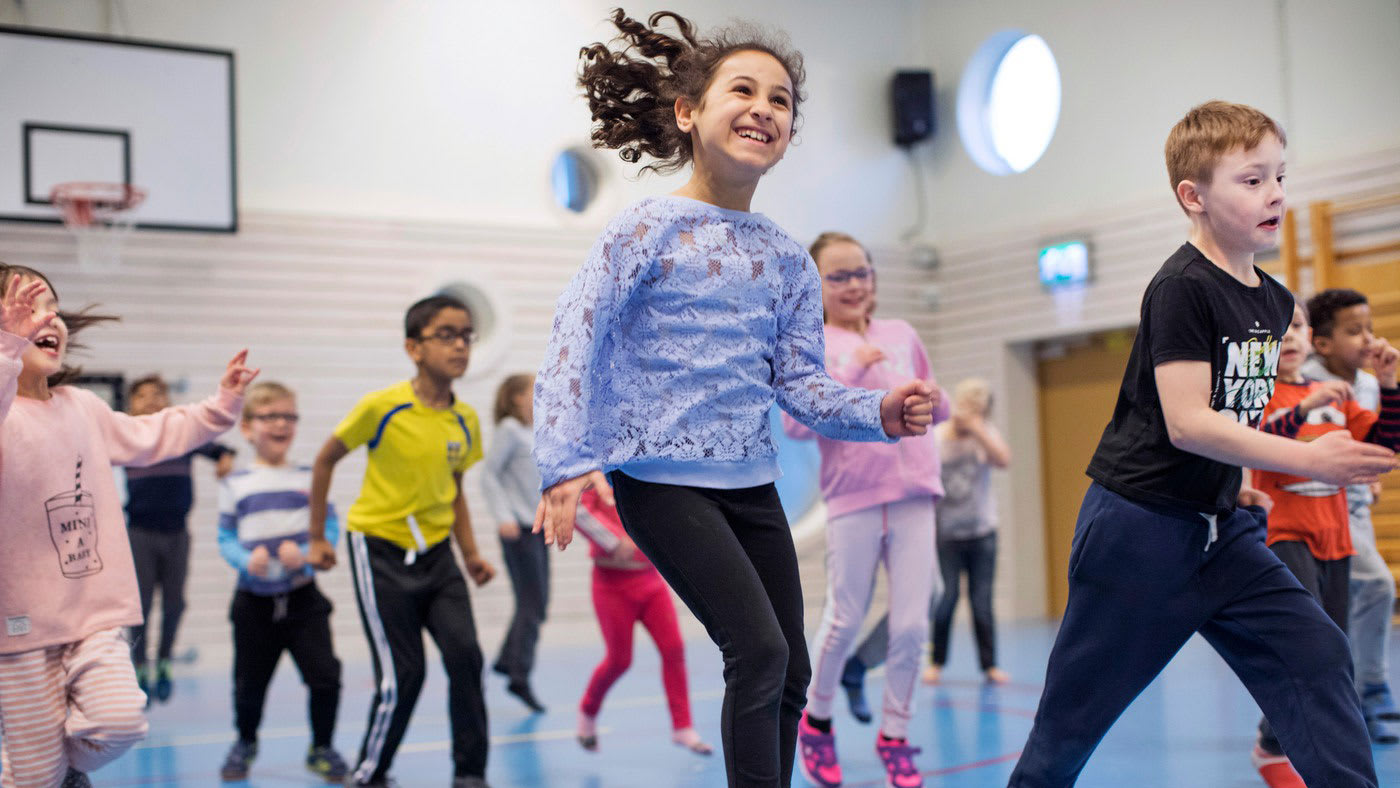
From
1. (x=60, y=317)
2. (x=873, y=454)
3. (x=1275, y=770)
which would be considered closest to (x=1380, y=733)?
(x=1275, y=770)

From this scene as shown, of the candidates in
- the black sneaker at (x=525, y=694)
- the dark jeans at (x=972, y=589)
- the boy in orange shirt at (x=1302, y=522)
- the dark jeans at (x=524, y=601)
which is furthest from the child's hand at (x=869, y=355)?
the dark jeans at (x=972, y=589)

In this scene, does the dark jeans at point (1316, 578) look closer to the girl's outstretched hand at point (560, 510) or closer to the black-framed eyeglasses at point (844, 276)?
the black-framed eyeglasses at point (844, 276)

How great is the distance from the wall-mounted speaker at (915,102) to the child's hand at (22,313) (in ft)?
31.4

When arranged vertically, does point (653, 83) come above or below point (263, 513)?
above

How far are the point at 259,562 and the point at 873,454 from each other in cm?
222

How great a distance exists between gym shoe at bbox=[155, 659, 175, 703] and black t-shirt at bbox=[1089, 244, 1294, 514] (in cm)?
559

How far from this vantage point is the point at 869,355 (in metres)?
3.72

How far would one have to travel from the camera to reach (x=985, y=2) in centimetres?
1115

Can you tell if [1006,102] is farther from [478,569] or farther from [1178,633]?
[1178,633]

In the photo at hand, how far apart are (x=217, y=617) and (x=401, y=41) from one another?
436 centimetres

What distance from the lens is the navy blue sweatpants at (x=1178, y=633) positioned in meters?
2.17

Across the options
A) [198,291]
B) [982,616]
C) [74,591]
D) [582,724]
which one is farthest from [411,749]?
[198,291]

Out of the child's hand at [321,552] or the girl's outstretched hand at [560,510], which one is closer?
the girl's outstretched hand at [560,510]

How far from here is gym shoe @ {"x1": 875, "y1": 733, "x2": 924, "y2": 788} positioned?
3729 mm
